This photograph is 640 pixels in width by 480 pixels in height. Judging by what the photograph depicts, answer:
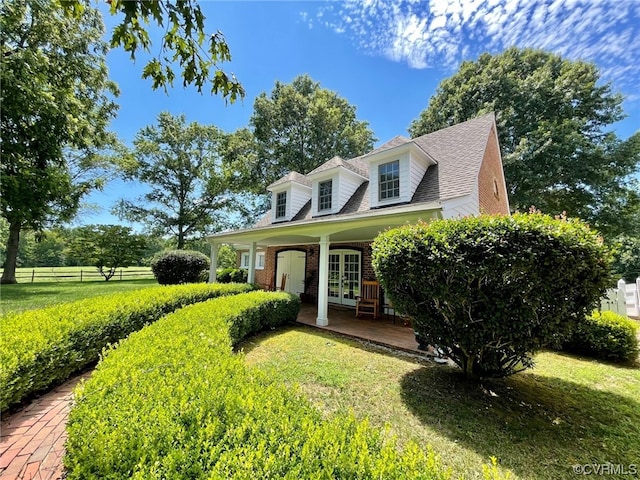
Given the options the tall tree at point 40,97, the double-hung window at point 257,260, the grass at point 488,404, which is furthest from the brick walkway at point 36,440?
the double-hung window at point 257,260

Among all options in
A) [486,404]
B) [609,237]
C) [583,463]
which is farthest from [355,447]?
[609,237]

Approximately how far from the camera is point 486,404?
3.53 meters

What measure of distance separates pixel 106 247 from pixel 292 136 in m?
15.0

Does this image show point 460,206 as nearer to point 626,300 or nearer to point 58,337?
point 58,337

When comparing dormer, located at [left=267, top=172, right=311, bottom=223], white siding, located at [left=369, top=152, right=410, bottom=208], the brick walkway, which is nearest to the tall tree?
dormer, located at [left=267, top=172, right=311, bottom=223]

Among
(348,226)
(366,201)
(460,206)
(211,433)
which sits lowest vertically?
(211,433)

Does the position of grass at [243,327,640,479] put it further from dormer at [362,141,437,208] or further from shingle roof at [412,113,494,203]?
dormer at [362,141,437,208]

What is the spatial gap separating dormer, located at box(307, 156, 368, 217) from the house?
0.12 feet

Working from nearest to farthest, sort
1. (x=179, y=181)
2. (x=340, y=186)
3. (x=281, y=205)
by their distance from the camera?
(x=340, y=186) → (x=281, y=205) → (x=179, y=181)

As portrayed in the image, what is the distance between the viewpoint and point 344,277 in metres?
10.9

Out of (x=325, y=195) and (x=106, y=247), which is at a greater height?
(x=325, y=195)

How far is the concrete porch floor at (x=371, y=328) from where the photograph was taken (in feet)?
19.7

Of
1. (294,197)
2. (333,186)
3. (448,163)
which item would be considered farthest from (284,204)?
(448,163)

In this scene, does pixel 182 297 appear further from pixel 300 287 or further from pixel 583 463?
pixel 583 463
